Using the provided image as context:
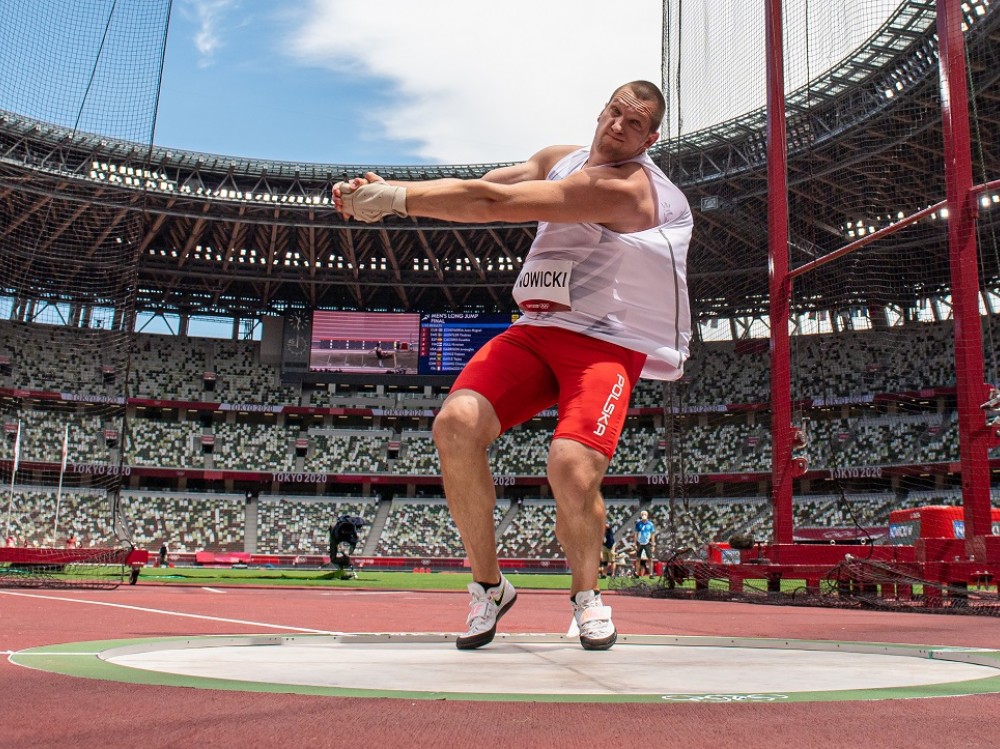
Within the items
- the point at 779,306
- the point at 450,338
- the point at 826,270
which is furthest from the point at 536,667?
the point at 450,338

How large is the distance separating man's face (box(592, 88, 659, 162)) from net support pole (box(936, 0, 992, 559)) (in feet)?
22.1

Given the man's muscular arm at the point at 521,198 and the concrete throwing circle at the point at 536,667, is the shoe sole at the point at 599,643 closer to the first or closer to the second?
the concrete throwing circle at the point at 536,667

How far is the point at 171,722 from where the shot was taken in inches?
61.7

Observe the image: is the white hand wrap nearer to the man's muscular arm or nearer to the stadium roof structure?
the man's muscular arm

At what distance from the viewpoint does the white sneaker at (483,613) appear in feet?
10.6

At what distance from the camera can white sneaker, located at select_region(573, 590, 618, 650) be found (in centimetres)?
322

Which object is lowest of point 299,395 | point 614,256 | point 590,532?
point 590,532

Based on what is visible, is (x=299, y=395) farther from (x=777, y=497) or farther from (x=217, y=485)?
(x=777, y=497)

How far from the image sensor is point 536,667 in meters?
2.61

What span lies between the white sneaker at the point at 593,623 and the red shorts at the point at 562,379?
1.76 ft

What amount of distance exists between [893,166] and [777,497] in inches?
731

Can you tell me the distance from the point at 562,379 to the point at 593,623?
3.00 feet

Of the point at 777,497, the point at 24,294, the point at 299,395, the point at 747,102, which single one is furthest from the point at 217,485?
the point at 777,497

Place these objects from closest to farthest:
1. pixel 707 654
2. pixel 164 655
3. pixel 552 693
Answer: pixel 552 693 < pixel 164 655 < pixel 707 654
